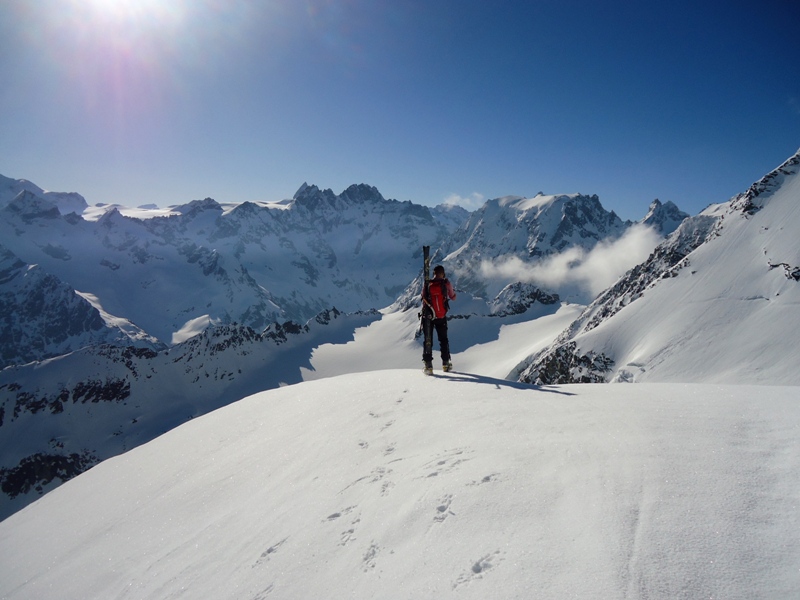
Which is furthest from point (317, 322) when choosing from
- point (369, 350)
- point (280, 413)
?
point (280, 413)

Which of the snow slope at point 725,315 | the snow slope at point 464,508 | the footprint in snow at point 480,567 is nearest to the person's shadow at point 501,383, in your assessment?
the snow slope at point 464,508

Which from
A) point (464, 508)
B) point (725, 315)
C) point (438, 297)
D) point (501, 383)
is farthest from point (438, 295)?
point (725, 315)

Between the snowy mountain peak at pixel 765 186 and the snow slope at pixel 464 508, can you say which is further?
the snowy mountain peak at pixel 765 186

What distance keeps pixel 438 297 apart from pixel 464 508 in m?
7.85

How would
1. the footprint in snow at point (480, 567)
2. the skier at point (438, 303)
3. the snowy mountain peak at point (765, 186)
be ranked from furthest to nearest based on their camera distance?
the snowy mountain peak at point (765, 186), the skier at point (438, 303), the footprint in snow at point (480, 567)

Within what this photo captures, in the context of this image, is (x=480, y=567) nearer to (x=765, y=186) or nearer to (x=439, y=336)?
(x=439, y=336)

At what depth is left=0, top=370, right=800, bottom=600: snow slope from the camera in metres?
2.90

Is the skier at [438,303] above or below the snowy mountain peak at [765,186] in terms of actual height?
below

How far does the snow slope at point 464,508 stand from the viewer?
2.90 meters

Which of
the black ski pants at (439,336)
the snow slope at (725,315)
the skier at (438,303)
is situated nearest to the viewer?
the skier at (438,303)

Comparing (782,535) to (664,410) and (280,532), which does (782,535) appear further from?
(280,532)

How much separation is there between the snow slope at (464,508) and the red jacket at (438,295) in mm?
3438

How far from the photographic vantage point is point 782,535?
2.79m

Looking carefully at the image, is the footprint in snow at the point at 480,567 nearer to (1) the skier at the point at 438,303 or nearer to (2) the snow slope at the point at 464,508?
(2) the snow slope at the point at 464,508
